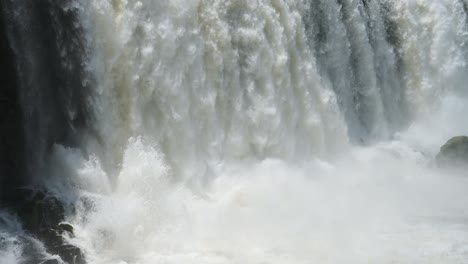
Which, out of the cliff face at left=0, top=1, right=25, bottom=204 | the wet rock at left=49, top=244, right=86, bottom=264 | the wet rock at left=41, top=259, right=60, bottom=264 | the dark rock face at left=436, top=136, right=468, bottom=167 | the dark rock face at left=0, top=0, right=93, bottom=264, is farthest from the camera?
the dark rock face at left=436, top=136, right=468, bottom=167

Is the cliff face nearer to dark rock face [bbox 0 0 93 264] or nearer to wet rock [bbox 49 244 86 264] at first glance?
dark rock face [bbox 0 0 93 264]

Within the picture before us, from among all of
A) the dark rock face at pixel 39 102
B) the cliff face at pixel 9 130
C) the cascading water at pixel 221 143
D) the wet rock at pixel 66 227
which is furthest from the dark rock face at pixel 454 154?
the cliff face at pixel 9 130

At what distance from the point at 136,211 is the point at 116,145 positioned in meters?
1.20

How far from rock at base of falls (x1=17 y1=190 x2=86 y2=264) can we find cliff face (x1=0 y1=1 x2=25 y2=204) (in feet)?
0.84

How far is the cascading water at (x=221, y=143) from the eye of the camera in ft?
→ 33.4

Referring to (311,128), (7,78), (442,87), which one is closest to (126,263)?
(7,78)

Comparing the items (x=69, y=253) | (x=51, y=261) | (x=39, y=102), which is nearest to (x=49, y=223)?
(x=69, y=253)

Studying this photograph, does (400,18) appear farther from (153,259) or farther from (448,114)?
(153,259)

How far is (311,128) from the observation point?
15.3m

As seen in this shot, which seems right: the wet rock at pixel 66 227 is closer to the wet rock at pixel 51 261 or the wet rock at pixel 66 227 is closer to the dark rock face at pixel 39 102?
the dark rock face at pixel 39 102

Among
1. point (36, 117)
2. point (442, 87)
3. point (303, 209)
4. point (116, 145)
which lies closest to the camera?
point (36, 117)

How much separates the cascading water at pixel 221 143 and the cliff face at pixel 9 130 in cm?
13

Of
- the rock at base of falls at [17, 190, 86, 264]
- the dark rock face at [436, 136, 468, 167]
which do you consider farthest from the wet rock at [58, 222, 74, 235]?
the dark rock face at [436, 136, 468, 167]

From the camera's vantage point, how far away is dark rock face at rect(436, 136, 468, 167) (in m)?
16.4
